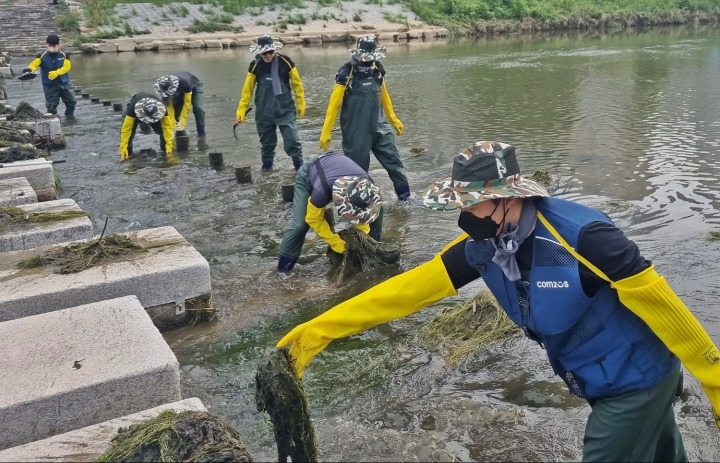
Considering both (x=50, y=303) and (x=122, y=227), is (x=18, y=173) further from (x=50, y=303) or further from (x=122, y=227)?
(x=50, y=303)

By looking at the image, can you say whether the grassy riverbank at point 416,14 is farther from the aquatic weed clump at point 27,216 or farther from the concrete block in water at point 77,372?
the concrete block in water at point 77,372

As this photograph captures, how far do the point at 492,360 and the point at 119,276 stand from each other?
2780 millimetres

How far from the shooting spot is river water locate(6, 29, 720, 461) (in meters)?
4.55

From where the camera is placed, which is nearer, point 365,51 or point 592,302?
point 592,302

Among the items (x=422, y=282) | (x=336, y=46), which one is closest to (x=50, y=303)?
(x=422, y=282)

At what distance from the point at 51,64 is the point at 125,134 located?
5168 millimetres

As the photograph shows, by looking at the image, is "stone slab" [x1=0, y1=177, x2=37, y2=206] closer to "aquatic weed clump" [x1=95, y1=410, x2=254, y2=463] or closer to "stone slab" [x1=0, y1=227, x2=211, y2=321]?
"stone slab" [x1=0, y1=227, x2=211, y2=321]

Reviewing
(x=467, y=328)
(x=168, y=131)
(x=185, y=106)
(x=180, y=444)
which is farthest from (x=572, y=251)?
(x=185, y=106)

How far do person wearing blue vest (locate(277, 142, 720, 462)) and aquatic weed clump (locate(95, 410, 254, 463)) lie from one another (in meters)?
1.39

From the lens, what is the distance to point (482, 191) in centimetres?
290

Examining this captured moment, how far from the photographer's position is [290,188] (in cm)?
968

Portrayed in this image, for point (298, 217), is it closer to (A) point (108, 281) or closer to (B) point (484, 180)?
(A) point (108, 281)

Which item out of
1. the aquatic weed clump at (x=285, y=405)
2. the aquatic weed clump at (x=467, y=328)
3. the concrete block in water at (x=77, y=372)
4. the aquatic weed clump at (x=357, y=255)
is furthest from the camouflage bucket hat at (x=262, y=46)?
the aquatic weed clump at (x=285, y=405)

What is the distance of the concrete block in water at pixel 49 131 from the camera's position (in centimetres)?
1359
